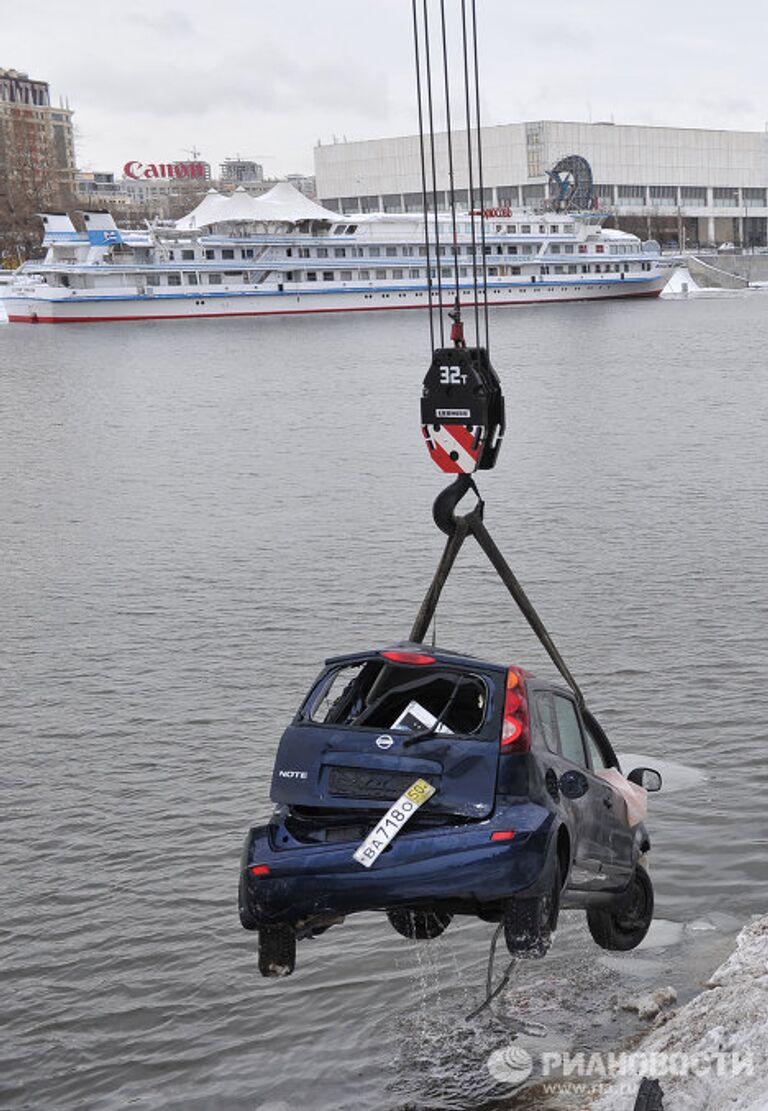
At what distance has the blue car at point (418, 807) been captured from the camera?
702 centimetres

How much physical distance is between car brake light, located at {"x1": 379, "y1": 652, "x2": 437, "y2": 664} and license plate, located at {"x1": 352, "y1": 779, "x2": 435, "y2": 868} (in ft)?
2.42

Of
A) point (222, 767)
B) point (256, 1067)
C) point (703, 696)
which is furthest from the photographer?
point (703, 696)

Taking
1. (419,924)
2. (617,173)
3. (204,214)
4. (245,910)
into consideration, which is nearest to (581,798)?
(419,924)

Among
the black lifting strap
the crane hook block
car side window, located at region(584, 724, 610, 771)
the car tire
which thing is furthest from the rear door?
the crane hook block

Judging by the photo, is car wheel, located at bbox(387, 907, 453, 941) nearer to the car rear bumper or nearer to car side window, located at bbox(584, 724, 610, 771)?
car side window, located at bbox(584, 724, 610, 771)

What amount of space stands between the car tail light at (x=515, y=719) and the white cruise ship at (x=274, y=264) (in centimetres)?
10915

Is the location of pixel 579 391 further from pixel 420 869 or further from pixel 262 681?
pixel 420 869

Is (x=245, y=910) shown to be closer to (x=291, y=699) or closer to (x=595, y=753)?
(x=595, y=753)

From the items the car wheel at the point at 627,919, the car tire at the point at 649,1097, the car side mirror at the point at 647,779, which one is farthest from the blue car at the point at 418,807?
the car wheel at the point at 627,919

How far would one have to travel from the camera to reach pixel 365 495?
32.6 metres

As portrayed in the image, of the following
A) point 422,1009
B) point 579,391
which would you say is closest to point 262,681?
point 422,1009

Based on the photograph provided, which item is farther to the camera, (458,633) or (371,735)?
(458,633)

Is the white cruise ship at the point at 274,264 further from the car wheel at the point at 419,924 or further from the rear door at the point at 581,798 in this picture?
the rear door at the point at 581,798

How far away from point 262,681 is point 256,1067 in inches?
358
